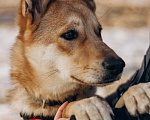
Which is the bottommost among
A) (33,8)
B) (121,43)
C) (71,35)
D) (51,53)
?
(121,43)

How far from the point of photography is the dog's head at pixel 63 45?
6.52 ft

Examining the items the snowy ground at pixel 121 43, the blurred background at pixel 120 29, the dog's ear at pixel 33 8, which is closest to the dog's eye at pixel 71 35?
the dog's ear at pixel 33 8

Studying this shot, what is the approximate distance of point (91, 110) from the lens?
1767 millimetres

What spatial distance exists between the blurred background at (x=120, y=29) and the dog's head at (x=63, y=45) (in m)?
1.95

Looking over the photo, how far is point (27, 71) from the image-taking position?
2.28 metres

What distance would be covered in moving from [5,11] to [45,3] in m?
4.04

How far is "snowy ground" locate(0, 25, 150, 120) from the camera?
4.64m

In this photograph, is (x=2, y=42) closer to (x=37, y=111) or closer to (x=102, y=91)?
(x=102, y=91)

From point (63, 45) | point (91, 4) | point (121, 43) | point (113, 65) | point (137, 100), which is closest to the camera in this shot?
point (137, 100)

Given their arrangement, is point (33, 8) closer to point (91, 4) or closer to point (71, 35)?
point (71, 35)

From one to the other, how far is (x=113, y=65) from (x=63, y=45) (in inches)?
16.4

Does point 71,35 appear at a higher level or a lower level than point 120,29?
higher

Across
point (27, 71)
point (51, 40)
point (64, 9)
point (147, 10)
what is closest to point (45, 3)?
point (64, 9)

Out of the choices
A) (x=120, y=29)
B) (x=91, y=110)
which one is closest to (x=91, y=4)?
(x=91, y=110)
